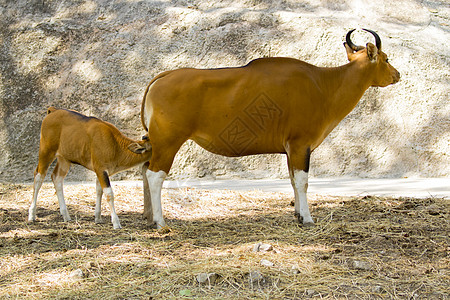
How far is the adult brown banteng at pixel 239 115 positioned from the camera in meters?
5.03

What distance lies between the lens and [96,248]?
4.32 meters

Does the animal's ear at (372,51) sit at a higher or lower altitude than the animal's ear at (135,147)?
higher

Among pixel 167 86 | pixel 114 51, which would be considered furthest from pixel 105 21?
pixel 167 86

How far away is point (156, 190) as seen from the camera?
199 inches

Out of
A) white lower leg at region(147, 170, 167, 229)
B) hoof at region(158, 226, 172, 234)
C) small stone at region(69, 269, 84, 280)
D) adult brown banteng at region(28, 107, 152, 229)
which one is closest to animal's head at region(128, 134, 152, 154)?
adult brown banteng at region(28, 107, 152, 229)

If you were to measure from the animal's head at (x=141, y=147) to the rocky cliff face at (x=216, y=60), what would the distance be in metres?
4.23

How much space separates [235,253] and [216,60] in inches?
266

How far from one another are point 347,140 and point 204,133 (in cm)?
526

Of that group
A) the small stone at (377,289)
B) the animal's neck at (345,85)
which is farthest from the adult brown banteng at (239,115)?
the small stone at (377,289)

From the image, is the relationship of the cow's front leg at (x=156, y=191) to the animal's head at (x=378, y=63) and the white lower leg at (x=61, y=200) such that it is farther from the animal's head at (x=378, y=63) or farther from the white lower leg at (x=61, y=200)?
the animal's head at (x=378, y=63)

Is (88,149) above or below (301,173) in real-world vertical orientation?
above

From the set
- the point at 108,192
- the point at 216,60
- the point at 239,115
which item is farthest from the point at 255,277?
the point at 216,60

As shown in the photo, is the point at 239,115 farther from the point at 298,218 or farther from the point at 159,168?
the point at 298,218

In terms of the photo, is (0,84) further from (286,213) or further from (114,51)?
(286,213)
